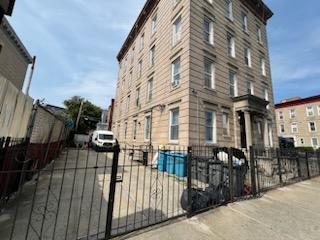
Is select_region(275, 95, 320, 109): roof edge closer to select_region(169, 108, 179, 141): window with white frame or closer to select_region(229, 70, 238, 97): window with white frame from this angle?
select_region(229, 70, 238, 97): window with white frame

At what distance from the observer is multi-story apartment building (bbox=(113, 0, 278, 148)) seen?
392 inches

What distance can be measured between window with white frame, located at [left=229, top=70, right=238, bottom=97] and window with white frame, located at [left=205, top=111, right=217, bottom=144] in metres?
2.91

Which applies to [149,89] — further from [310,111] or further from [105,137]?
[310,111]

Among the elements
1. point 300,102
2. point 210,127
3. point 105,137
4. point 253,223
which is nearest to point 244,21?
point 210,127

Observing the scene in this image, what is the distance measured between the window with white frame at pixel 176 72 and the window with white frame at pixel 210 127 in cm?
273

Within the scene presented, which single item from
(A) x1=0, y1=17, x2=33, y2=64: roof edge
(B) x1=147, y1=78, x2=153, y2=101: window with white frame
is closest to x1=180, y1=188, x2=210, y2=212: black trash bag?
(B) x1=147, y1=78, x2=153, y2=101: window with white frame

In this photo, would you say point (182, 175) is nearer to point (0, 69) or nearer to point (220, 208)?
point (220, 208)

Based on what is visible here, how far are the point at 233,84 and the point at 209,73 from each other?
261cm

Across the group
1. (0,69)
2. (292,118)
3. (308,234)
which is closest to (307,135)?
(292,118)

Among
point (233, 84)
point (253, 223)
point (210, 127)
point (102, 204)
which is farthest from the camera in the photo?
point (233, 84)

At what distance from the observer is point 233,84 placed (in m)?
12.4

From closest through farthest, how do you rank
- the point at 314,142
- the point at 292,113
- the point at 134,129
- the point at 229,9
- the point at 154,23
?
the point at 229,9 < the point at 154,23 < the point at 134,129 < the point at 314,142 < the point at 292,113

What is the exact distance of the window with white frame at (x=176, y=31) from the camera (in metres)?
11.4

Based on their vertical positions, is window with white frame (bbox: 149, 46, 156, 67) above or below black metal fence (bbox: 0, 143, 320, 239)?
above
